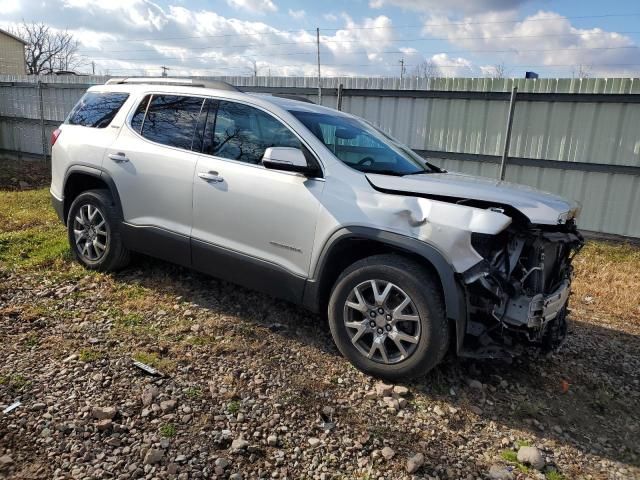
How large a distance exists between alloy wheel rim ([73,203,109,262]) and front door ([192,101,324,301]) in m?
1.21

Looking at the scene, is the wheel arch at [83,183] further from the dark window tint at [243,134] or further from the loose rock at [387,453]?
the loose rock at [387,453]

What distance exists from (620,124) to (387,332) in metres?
6.72

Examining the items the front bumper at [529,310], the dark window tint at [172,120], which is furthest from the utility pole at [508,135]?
the dark window tint at [172,120]

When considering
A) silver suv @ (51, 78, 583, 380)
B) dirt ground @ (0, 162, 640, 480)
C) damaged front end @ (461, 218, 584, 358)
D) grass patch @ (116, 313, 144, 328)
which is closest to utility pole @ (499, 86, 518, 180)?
dirt ground @ (0, 162, 640, 480)

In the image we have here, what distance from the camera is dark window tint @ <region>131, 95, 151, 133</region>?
4.54 metres

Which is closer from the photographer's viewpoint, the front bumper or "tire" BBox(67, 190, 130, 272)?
the front bumper

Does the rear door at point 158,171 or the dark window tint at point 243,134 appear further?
the rear door at point 158,171

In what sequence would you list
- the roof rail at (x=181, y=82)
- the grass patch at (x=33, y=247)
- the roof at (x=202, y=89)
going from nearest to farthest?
the roof at (x=202, y=89), the roof rail at (x=181, y=82), the grass patch at (x=33, y=247)

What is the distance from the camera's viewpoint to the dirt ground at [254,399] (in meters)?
2.58

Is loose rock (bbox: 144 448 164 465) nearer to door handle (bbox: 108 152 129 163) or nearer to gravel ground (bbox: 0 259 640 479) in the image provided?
gravel ground (bbox: 0 259 640 479)

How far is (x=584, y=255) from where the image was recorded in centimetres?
728

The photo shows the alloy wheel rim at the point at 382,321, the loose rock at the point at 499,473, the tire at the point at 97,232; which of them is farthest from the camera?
the tire at the point at 97,232

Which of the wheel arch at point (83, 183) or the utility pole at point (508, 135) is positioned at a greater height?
the utility pole at point (508, 135)

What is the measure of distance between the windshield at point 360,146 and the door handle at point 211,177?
77 centimetres
